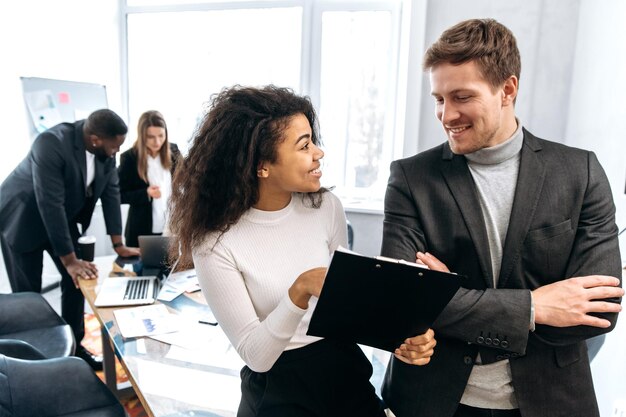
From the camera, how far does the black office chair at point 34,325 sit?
237 centimetres

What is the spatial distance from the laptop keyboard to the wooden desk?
0.19m

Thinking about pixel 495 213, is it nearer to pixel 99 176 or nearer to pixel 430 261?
pixel 430 261

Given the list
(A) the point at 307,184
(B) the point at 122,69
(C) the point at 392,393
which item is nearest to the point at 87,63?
(B) the point at 122,69

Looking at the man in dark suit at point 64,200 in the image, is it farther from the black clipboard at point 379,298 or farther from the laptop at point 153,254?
the black clipboard at point 379,298

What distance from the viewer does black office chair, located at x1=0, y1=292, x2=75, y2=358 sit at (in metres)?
2.37

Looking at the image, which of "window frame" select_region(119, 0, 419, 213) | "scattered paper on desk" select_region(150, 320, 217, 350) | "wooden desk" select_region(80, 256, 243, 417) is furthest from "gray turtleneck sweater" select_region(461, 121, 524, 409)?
"window frame" select_region(119, 0, 419, 213)

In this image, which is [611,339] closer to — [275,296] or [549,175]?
[549,175]

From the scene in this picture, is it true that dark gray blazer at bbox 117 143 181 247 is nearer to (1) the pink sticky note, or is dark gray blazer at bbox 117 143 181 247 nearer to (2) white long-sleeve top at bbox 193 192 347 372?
(1) the pink sticky note

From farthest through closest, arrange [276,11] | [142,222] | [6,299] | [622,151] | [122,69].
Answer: [122,69] < [276,11] < [142,222] < [6,299] < [622,151]

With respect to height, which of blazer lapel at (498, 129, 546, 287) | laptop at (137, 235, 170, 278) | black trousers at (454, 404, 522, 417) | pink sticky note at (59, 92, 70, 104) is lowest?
laptop at (137, 235, 170, 278)

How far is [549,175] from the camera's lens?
3.69 feet

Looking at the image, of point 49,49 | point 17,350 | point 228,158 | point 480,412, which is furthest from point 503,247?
point 49,49

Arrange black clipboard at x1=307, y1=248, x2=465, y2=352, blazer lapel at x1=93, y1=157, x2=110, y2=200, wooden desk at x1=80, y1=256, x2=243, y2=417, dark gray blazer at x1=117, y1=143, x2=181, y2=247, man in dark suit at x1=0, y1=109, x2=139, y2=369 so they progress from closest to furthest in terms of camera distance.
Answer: black clipboard at x1=307, y1=248, x2=465, y2=352 < wooden desk at x1=80, y1=256, x2=243, y2=417 < man in dark suit at x1=0, y1=109, x2=139, y2=369 < blazer lapel at x1=93, y1=157, x2=110, y2=200 < dark gray blazer at x1=117, y1=143, x2=181, y2=247

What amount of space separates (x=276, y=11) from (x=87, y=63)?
2.03 m
